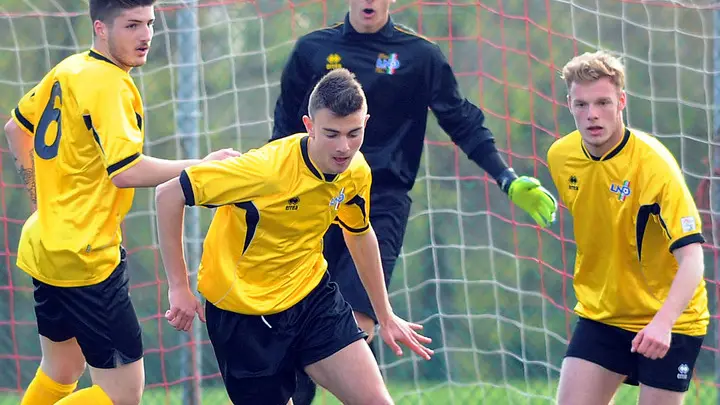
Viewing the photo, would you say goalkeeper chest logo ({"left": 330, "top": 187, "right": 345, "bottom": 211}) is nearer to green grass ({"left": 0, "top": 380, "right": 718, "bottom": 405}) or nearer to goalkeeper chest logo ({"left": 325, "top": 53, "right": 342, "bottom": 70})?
goalkeeper chest logo ({"left": 325, "top": 53, "right": 342, "bottom": 70})

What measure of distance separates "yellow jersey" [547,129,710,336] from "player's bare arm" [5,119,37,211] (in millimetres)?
2001

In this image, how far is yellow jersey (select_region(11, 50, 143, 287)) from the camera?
424 centimetres

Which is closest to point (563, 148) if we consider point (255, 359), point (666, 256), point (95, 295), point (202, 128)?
point (666, 256)

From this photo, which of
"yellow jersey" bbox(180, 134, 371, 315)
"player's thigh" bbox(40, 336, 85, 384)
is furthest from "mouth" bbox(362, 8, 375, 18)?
"player's thigh" bbox(40, 336, 85, 384)

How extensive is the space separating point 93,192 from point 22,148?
1.63ft

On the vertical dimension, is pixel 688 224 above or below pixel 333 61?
below

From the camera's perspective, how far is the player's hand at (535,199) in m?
4.71

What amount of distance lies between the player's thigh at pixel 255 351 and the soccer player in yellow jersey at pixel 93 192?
39cm

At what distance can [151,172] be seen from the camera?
417 centimetres

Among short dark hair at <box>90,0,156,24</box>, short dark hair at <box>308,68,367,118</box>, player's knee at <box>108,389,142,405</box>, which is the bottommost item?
player's knee at <box>108,389,142,405</box>

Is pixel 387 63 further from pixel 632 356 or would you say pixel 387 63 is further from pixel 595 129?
pixel 632 356

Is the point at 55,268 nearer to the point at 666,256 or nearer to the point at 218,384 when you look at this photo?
the point at 666,256

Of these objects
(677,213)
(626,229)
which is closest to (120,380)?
(626,229)

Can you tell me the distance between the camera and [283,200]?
13.7ft
